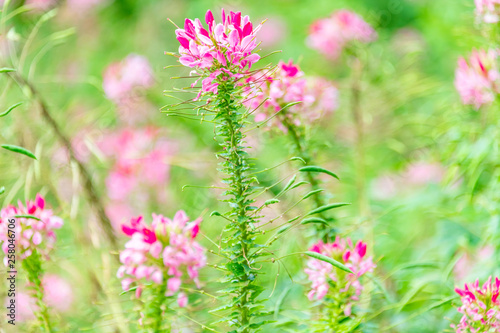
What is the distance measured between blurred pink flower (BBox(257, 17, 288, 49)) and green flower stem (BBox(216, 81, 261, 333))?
1.81 meters

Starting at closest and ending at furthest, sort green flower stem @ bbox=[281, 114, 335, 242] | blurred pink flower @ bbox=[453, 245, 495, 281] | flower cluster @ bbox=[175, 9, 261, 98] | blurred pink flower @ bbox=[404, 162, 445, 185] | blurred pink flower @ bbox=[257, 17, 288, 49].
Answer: flower cluster @ bbox=[175, 9, 261, 98] → green flower stem @ bbox=[281, 114, 335, 242] → blurred pink flower @ bbox=[453, 245, 495, 281] → blurred pink flower @ bbox=[404, 162, 445, 185] → blurred pink flower @ bbox=[257, 17, 288, 49]

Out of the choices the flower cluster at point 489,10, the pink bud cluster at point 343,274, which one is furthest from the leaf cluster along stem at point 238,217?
the flower cluster at point 489,10

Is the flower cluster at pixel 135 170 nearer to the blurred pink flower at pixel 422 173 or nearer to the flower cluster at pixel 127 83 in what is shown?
the flower cluster at pixel 127 83

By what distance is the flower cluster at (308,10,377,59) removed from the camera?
1083mm

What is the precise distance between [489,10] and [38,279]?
0.70 m

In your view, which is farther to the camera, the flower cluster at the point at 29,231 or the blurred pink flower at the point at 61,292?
the blurred pink flower at the point at 61,292

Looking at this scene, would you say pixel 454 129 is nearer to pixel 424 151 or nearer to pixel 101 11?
pixel 424 151

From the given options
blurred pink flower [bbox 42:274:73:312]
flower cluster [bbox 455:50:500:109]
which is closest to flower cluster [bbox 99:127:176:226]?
blurred pink flower [bbox 42:274:73:312]

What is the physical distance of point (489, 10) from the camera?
30.6 inches

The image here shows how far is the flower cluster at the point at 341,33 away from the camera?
1083 mm

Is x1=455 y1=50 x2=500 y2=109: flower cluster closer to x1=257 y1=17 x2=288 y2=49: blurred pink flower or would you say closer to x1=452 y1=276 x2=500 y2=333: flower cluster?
x1=452 y1=276 x2=500 y2=333: flower cluster

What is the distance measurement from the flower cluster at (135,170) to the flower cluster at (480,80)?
0.60 metres

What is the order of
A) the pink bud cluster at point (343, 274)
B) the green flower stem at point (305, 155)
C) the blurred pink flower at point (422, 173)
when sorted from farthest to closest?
the blurred pink flower at point (422, 173), the green flower stem at point (305, 155), the pink bud cluster at point (343, 274)

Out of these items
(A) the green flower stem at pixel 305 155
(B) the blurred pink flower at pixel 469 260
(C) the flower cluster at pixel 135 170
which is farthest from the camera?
(C) the flower cluster at pixel 135 170
